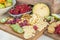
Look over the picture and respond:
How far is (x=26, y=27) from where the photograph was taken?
0.87m

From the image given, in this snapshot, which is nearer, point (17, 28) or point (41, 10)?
point (17, 28)

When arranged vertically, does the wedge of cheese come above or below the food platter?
above

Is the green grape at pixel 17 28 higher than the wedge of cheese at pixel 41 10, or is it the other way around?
the wedge of cheese at pixel 41 10

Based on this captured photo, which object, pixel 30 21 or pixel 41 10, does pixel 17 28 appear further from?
pixel 41 10

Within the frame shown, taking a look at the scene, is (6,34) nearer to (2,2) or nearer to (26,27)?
(26,27)

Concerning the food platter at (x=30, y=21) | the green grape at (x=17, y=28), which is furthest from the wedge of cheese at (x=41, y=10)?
the green grape at (x=17, y=28)

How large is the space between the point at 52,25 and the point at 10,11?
0.28 meters

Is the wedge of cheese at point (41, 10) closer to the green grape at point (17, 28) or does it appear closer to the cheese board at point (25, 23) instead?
the cheese board at point (25, 23)

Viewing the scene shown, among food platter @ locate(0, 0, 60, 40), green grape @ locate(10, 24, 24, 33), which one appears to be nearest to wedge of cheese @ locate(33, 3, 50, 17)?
food platter @ locate(0, 0, 60, 40)

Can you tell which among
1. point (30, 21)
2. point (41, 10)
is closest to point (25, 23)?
point (30, 21)

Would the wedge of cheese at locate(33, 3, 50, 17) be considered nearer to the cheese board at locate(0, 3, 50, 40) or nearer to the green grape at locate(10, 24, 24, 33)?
the cheese board at locate(0, 3, 50, 40)

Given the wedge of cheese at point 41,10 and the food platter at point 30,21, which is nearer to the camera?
the food platter at point 30,21

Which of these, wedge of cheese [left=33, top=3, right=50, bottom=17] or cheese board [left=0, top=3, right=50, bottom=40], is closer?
cheese board [left=0, top=3, right=50, bottom=40]

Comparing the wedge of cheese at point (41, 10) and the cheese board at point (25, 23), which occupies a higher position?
the wedge of cheese at point (41, 10)
